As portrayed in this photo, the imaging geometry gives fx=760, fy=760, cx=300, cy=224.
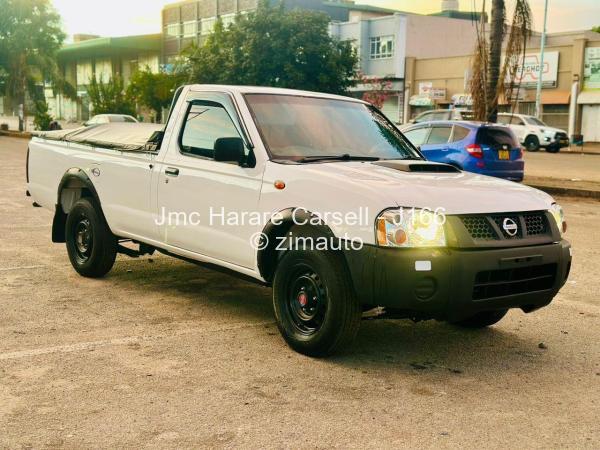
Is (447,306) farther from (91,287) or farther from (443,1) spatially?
(443,1)

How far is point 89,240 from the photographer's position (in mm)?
7281

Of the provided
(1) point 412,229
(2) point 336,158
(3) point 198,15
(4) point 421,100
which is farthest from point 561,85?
(1) point 412,229

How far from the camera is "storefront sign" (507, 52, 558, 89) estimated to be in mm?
50125

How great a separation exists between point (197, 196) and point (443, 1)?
257ft

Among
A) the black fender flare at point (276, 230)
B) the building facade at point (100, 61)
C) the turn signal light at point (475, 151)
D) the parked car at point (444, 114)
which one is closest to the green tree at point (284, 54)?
the parked car at point (444, 114)

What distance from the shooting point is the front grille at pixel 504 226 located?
4.63m

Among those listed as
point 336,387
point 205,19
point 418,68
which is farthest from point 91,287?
point 205,19

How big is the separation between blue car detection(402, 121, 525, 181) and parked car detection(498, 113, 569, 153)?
21.0 meters

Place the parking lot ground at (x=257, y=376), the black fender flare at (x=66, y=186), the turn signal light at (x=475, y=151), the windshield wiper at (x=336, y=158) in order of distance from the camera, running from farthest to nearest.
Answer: the turn signal light at (x=475, y=151) → the black fender flare at (x=66, y=186) → the windshield wiper at (x=336, y=158) → the parking lot ground at (x=257, y=376)

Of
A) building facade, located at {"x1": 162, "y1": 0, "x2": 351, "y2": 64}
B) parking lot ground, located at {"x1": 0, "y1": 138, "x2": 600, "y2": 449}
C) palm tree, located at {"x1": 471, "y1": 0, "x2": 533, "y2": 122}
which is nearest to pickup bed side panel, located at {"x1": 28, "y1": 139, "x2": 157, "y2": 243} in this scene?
parking lot ground, located at {"x1": 0, "y1": 138, "x2": 600, "y2": 449}

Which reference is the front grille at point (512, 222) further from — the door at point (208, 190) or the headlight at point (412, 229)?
the door at point (208, 190)

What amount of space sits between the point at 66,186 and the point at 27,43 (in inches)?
2251

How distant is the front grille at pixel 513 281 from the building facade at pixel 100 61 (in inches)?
2717

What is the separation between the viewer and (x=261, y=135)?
18.0 ft
